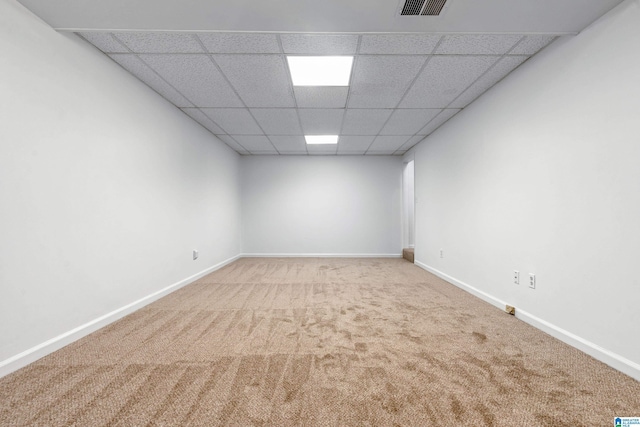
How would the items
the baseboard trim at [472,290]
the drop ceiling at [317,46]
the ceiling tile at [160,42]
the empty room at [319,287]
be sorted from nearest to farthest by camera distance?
the empty room at [319,287]
the drop ceiling at [317,46]
the ceiling tile at [160,42]
the baseboard trim at [472,290]

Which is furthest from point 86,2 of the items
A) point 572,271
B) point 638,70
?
point 572,271

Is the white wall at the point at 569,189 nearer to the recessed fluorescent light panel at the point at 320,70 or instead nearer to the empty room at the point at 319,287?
the empty room at the point at 319,287

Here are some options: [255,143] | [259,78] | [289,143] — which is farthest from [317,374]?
[255,143]

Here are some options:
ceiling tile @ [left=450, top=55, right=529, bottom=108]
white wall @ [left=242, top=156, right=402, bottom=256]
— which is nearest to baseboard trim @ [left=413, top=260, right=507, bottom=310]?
white wall @ [left=242, top=156, right=402, bottom=256]

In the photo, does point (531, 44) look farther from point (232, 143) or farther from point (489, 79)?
point (232, 143)

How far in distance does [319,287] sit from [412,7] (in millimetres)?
3161

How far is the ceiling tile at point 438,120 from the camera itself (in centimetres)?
367

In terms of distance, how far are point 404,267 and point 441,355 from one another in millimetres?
3404

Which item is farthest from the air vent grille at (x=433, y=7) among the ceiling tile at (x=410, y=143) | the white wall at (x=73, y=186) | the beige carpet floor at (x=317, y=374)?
the ceiling tile at (x=410, y=143)

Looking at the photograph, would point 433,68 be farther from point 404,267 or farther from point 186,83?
point 404,267

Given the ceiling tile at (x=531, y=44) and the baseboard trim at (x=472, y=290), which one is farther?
the baseboard trim at (x=472, y=290)

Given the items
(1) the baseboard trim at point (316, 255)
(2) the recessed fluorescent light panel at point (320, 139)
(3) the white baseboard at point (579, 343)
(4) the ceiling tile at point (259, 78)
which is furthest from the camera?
(1) the baseboard trim at point (316, 255)

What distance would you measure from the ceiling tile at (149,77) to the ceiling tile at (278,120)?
0.92 m

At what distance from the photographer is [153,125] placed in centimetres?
308
